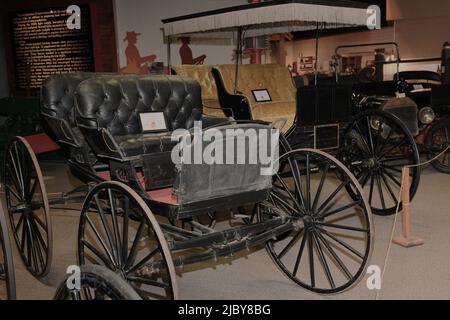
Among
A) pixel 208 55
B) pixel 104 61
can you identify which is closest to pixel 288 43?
pixel 208 55

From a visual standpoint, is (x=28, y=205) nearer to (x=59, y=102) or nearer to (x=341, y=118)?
(x=59, y=102)

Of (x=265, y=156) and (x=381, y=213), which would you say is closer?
(x=265, y=156)

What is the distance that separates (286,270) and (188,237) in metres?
0.87

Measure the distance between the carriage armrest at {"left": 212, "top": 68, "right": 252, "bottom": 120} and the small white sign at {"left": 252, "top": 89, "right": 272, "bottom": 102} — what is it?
0.44m

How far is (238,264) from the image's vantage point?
3.68m

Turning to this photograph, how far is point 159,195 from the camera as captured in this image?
3102 millimetres

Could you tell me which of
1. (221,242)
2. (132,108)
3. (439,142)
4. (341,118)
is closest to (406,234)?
(341,118)

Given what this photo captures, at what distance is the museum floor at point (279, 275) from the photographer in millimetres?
3150

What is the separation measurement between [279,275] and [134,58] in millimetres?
5870

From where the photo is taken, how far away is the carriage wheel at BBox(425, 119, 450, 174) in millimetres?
5965

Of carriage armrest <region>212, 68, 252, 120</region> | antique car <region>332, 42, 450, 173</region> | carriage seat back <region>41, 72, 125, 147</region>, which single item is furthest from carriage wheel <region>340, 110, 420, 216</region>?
carriage seat back <region>41, 72, 125, 147</region>

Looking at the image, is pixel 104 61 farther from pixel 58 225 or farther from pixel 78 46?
pixel 58 225

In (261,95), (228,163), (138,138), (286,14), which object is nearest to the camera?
(228,163)

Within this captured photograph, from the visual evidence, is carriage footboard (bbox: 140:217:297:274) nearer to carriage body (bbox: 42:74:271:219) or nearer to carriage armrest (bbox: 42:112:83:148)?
carriage body (bbox: 42:74:271:219)
